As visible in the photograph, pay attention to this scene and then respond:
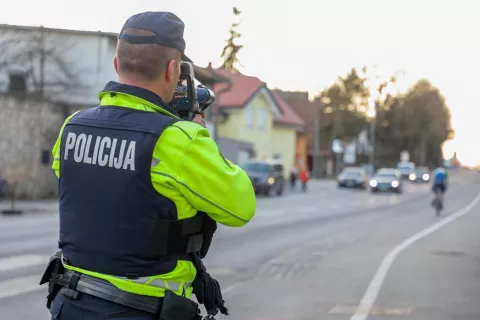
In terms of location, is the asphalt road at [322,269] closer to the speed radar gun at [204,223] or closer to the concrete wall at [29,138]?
the speed radar gun at [204,223]

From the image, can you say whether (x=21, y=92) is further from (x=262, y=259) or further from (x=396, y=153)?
(x=396, y=153)

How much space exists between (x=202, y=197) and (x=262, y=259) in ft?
34.9

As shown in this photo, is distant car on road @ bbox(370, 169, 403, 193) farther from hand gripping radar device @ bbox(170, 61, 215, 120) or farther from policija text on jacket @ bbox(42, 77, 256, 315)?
policija text on jacket @ bbox(42, 77, 256, 315)

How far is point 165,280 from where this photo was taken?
8.67 ft

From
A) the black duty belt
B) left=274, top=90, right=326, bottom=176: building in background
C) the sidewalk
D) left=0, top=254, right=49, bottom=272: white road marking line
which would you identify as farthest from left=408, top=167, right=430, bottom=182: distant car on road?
the black duty belt

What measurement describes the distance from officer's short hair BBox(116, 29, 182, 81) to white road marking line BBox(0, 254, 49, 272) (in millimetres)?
8520

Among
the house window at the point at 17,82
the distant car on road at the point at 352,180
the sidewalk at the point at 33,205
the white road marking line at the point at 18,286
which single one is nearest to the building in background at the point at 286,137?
the distant car on road at the point at 352,180

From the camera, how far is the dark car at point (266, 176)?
39.1 metres

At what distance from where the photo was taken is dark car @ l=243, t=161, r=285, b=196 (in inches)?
1540

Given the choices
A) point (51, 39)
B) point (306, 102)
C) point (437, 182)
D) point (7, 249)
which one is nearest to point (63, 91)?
point (51, 39)

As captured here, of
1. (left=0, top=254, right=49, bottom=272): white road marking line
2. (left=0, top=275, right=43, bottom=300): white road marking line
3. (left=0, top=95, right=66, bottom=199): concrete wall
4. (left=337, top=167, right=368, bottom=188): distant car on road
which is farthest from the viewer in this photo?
(left=337, top=167, right=368, bottom=188): distant car on road

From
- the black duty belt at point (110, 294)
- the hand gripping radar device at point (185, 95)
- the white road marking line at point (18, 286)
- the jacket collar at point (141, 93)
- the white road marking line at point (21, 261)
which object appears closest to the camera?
the black duty belt at point (110, 294)

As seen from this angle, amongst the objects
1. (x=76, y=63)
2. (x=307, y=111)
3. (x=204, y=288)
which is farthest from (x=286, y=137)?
(x=204, y=288)

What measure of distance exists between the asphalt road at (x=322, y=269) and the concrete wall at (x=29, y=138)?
572 cm
